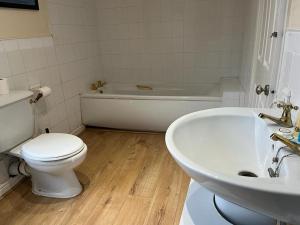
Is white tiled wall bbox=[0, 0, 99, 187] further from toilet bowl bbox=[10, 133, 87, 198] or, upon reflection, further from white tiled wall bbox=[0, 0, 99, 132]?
toilet bowl bbox=[10, 133, 87, 198]

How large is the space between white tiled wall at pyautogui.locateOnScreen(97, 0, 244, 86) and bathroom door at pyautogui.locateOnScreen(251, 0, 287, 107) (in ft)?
3.84

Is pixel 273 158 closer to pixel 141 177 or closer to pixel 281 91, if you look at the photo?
pixel 281 91

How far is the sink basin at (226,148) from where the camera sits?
61cm

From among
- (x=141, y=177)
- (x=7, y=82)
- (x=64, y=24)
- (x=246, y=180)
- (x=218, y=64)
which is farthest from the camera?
(x=218, y=64)

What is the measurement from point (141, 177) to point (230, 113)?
1210 millimetres

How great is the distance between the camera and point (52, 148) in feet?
5.64

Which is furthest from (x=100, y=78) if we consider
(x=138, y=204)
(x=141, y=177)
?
(x=138, y=204)

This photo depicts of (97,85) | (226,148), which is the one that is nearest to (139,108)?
(97,85)

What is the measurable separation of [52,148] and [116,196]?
601mm

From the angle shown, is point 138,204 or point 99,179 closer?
point 138,204

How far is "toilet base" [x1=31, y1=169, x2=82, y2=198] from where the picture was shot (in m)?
1.82

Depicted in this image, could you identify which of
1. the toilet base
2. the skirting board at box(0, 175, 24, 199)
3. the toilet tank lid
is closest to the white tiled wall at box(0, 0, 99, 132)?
the toilet tank lid

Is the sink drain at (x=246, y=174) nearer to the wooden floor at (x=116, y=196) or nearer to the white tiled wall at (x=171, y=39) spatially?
the wooden floor at (x=116, y=196)

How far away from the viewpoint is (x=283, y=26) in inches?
48.8
